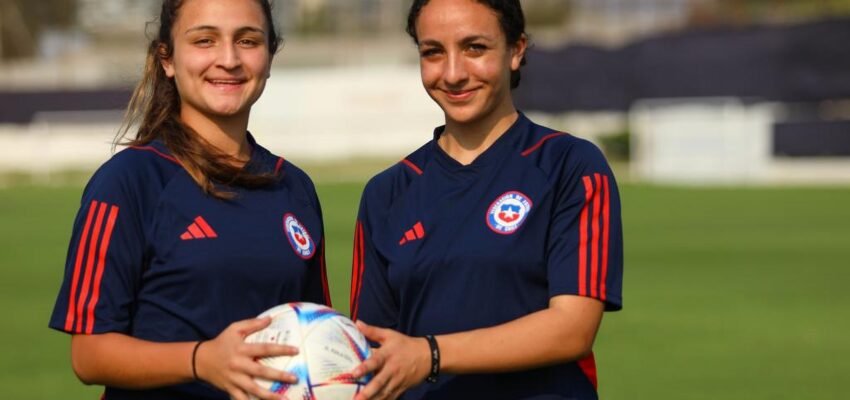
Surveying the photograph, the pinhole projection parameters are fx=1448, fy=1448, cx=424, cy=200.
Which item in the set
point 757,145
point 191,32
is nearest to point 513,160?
point 191,32

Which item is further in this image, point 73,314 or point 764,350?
point 764,350

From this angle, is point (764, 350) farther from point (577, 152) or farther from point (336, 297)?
point (577, 152)

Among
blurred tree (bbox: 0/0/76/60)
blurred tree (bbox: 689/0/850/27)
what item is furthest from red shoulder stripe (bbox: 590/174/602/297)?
blurred tree (bbox: 0/0/76/60)

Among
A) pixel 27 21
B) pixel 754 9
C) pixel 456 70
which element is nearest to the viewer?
pixel 456 70

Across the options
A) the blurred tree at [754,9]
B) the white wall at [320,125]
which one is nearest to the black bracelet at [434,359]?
the white wall at [320,125]

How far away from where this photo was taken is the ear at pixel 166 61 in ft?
13.6

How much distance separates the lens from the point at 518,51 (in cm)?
410

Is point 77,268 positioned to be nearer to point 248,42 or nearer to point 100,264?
point 100,264

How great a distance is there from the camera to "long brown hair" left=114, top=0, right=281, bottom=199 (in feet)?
13.1

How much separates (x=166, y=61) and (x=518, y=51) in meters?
1.01

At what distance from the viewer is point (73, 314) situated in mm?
3727

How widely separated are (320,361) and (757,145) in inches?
980

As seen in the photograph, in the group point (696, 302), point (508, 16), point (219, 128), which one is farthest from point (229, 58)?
point (696, 302)

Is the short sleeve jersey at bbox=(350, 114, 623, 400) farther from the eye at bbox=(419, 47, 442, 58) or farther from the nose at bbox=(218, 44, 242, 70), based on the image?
the nose at bbox=(218, 44, 242, 70)
